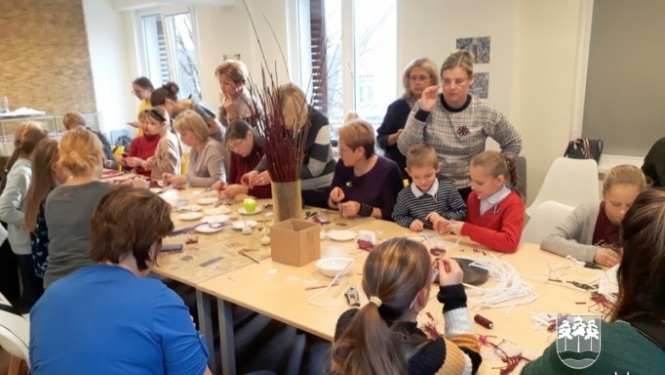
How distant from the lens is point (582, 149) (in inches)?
138

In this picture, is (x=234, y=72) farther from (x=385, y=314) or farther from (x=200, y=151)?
(x=385, y=314)

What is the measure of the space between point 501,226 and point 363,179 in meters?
0.80

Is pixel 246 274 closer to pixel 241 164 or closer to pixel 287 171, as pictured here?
pixel 287 171

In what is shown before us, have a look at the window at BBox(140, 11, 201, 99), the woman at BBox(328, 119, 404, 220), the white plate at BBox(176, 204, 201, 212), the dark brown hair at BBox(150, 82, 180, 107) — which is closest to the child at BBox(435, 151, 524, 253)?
the woman at BBox(328, 119, 404, 220)

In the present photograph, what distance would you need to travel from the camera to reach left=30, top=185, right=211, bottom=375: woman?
1.14 metres

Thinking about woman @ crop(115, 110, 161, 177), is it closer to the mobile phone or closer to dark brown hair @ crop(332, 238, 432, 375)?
the mobile phone

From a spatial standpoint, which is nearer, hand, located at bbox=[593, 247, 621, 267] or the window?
hand, located at bbox=[593, 247, 621, 267]

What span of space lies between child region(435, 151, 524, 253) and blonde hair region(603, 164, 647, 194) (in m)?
0.35

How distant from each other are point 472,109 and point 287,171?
40.9 inches

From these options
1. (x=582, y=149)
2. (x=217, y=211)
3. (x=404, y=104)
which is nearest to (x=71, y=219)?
(x=217, y=211)

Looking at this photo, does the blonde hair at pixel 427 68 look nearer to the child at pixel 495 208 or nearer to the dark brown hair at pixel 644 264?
the child at pixel 495 208

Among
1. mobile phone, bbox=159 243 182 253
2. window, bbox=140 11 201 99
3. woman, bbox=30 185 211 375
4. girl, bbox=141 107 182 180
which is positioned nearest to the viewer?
woman, bbox=30 185 211 375

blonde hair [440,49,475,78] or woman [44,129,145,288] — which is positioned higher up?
blonde hair [440,49,475,78]

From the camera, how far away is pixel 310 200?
2.86 m
